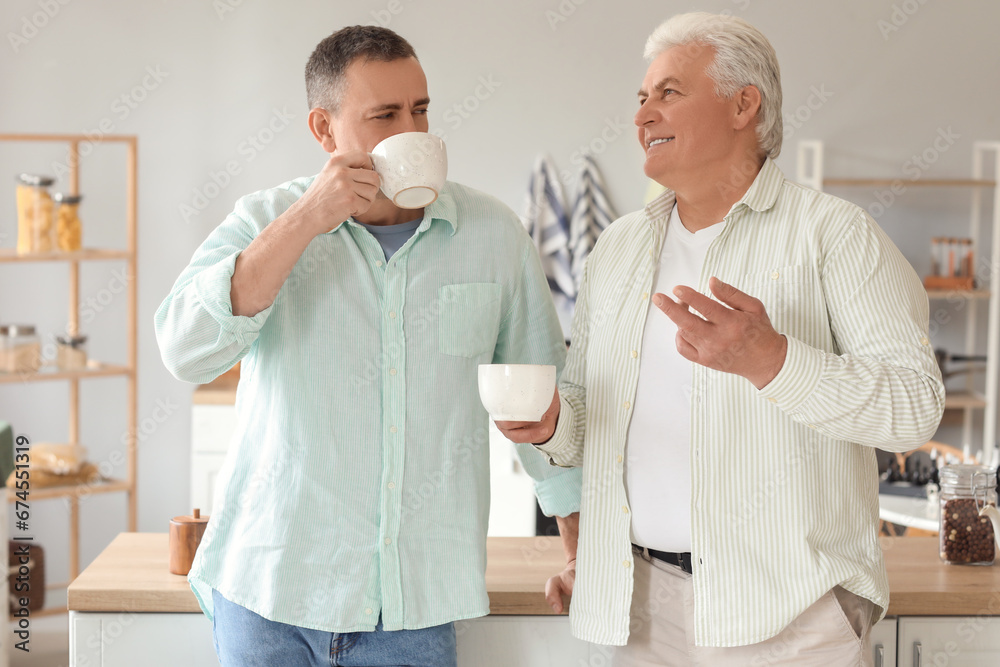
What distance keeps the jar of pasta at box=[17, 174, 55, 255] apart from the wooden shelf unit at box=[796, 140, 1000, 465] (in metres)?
2.91

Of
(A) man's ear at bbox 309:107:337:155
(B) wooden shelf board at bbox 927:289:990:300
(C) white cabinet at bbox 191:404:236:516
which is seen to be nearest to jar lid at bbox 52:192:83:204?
(C) white cabinet at bbox 191:404:236:516

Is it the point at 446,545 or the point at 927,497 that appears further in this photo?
the point at 927,497

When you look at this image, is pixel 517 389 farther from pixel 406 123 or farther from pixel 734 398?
pixel 406 123

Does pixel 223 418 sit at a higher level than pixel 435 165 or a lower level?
lower

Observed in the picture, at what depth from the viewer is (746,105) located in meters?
1.29

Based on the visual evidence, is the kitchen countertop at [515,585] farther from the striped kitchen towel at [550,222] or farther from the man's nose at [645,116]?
the striped kitchen towel at [550,222]

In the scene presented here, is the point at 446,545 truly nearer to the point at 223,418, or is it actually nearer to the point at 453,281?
the point at 453,281

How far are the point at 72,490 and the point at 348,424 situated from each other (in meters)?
2.47

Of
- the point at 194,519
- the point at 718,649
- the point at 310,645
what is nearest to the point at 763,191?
the point at 718,649

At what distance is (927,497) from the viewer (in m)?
2.84

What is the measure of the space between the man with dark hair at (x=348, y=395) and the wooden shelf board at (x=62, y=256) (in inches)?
87.8

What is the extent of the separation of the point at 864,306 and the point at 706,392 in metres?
0.22

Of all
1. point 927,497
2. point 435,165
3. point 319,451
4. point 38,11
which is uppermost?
point 38,11

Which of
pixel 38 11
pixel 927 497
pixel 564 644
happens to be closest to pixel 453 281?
pixel 564 644
